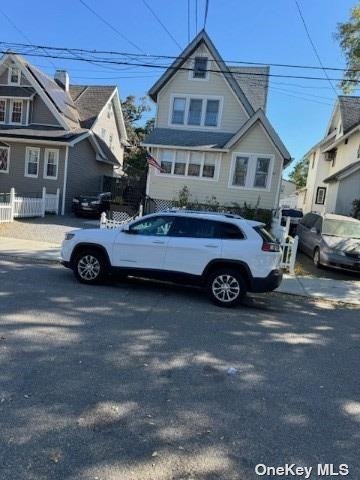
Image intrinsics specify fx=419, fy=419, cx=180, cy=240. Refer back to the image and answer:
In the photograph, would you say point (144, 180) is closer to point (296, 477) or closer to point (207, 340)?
point (207, 340)

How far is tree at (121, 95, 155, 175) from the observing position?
1616 inches

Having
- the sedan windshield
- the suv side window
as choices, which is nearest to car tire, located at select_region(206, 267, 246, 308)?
the suv side window

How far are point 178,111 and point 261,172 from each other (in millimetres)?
5710

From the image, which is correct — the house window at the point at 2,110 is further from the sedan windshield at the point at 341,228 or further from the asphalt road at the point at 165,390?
the asphalt road at the point at 165,390

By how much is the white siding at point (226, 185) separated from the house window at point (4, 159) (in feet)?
30.1

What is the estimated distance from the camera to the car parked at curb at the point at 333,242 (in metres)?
12.7

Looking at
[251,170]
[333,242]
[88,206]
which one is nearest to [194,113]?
[251,170]

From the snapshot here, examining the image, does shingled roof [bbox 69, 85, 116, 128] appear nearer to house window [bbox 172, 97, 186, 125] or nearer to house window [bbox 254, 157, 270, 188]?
house window [bbox 172, 97, 186, 125]

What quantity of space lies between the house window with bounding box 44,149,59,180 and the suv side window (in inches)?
684

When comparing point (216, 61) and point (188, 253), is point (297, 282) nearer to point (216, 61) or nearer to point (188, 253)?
point (188, 253)

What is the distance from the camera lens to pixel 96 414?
3.71m

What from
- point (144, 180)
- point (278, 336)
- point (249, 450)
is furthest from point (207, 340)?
point (144, 180)

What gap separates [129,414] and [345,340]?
4.27m

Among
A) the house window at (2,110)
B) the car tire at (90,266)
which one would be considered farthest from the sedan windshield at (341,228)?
the house window at (2,110)
